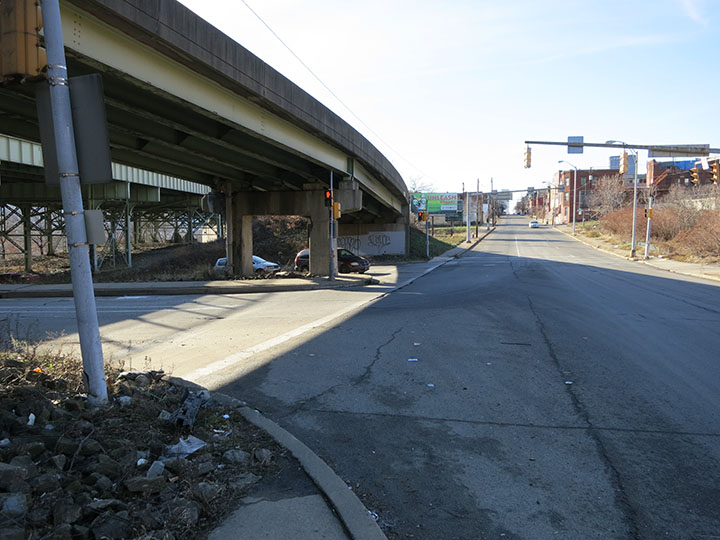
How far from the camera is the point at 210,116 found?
43.9 feet

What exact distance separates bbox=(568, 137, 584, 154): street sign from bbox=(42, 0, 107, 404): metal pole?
2146 cm

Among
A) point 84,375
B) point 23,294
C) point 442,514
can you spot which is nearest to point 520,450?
point 442,514

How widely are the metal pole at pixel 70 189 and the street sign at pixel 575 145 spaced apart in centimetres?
2146

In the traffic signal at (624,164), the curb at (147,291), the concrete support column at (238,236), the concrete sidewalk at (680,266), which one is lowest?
the concrete sidewalk at (680,266)

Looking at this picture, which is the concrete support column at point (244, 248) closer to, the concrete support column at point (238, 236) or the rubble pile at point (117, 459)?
the concrete support column at point (238, 236)

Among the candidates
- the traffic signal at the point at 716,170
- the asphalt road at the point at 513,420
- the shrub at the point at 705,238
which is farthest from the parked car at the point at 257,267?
the shrub at the point at 705,238

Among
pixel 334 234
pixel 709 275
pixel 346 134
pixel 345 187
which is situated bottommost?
pixel 709 275

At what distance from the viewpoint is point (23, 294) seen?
19531mm

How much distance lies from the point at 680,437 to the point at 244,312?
36.6 feet

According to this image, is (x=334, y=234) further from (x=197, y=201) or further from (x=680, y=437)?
(x=197, y=201)

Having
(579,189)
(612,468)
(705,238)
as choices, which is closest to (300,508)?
(612,468)

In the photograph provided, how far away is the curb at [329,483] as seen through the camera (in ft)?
10.4

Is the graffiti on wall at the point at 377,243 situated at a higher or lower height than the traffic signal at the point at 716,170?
lower

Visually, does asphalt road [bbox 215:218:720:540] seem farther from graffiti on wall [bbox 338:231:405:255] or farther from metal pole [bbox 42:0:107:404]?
graffiti on wall [bbox 338:231:405:255]
